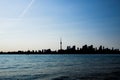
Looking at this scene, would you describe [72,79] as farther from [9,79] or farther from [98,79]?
[9,79]

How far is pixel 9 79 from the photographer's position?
120ft

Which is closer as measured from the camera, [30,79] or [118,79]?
[118,79]

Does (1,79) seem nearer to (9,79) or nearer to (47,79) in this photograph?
(9,79)

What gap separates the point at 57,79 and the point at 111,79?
1009 cm

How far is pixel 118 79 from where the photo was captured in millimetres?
34062

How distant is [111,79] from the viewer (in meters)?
34.4

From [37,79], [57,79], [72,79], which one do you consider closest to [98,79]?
[72,79]

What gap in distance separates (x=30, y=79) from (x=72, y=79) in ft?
27.3

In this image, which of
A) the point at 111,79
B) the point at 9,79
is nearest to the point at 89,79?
the point at 111,79

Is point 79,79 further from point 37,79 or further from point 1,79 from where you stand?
point 1,79

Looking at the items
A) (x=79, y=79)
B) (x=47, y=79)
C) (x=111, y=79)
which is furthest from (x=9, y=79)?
(x=111, y=79)

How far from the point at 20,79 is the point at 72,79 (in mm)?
10318

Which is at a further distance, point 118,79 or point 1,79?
point 1,79

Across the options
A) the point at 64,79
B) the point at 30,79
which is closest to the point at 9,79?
the point at 30,79
